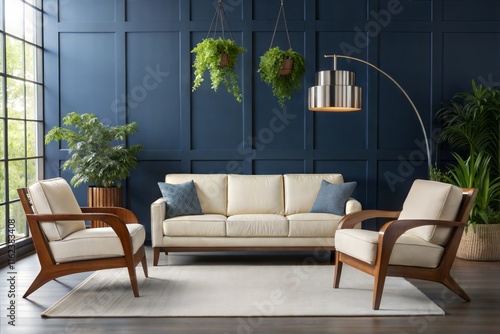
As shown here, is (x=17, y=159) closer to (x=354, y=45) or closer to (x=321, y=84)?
(x=321, y=84)

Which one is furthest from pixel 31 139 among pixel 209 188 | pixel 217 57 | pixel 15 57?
pixel 217 57

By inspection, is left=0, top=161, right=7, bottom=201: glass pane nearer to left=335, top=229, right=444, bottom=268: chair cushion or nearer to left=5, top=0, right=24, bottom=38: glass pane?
left=5, top=0, right=24, bottom=38: glass pane

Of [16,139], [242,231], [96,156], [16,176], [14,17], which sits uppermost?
[14,17]

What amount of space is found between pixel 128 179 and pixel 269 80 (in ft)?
6.63

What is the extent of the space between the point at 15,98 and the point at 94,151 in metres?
0.96

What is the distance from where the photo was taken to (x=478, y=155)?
5691 millimetres

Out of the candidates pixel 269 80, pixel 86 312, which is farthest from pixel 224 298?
pixel 269 80

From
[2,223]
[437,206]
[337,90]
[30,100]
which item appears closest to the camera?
[437,206]

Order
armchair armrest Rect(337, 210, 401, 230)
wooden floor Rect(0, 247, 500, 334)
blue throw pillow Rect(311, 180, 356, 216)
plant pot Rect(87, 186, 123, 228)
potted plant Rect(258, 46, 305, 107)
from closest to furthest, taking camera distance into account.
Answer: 1. wooden floor Rect(0, 247, 500, 334)
2. armchair armrest Rect(337, 210, 401, 230)
3. blue throw pillow Rect(311, 180, 356, 216)
4. potted plant Rect(258, 46, 305, 107)
5. plant pot Rect(87, 186, 123, 228)

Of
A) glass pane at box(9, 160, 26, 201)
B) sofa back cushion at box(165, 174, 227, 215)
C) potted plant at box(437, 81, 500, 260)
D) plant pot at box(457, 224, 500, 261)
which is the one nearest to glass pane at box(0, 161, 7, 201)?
glass pane at box(9, 160, 26, 201)

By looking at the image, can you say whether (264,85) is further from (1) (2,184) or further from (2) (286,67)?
(1) (2,184)

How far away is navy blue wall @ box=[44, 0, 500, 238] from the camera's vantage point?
21.1 ft

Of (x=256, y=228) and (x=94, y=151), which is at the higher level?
(x=94, y=151)

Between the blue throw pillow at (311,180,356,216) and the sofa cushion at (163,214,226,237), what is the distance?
104 cm
